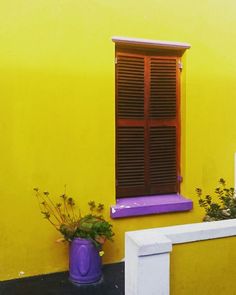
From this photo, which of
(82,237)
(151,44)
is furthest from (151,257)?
(151,44)

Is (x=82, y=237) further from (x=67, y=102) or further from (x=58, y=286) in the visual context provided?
(x=67, y=102)

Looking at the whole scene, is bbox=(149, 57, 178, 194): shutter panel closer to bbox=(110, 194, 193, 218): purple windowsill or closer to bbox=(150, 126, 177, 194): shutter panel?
bbox=(150, 126, 177, 194): shutter panel

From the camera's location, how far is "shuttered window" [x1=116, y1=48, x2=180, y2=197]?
405 cm

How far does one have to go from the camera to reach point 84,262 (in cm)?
358

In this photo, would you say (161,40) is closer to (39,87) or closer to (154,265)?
(39,87)

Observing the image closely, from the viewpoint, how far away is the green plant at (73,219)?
3623mm

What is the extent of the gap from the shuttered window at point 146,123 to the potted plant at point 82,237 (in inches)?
22.9

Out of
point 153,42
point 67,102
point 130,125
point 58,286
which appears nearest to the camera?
point 58,286

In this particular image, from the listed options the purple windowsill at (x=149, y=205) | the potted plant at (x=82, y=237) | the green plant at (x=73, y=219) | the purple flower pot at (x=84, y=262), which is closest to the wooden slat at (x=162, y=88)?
the purple windowsill at (x=149, y=205)

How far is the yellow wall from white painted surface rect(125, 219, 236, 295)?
168 cm

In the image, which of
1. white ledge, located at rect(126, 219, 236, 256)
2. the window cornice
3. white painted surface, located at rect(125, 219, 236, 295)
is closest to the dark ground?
white painted surface, located at rect(125, 219, 236, 295)

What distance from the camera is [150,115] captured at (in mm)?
4152

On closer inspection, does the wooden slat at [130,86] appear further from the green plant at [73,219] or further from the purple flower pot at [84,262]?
the purple flower pot at [84,262]

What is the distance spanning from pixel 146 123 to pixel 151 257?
219cm
